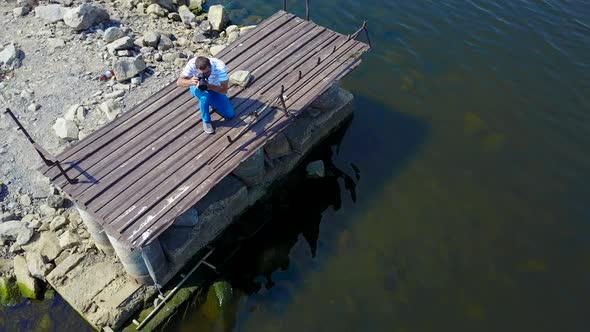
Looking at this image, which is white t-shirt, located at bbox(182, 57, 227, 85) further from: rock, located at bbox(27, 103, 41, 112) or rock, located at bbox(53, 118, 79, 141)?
rock, located at bbox(27, 103, 41, 112)

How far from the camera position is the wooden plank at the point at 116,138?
369 inches

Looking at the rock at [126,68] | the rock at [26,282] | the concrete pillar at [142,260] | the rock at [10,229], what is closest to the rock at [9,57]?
the rock at [126,68]

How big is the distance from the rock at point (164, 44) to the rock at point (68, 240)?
7062mm

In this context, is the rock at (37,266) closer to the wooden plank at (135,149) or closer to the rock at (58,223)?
the rock at (58,223)

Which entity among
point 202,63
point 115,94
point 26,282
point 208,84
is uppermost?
point 202,63

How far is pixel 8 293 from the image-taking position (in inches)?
409

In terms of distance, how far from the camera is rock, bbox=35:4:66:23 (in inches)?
603

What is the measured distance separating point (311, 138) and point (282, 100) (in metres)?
3.27

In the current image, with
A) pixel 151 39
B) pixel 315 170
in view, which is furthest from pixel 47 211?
pixel 315 170

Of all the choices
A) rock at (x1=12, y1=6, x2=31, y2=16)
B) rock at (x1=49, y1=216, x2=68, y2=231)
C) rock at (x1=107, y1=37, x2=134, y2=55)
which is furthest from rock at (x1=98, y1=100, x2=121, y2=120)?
rock at (x1=12, y1=6, x2=31, y2=16)

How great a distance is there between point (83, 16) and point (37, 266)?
8.54 meters

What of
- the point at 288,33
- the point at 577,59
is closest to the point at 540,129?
the point at 577,59

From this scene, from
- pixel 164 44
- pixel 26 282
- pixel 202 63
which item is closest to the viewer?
pixel 202 63

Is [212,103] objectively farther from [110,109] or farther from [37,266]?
[37,266]
